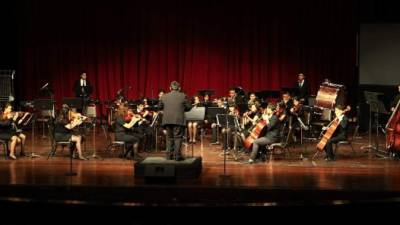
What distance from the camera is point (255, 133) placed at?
50.3 ft

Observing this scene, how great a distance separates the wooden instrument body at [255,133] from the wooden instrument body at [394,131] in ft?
9.20

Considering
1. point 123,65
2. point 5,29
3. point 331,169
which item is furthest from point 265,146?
point 5,29

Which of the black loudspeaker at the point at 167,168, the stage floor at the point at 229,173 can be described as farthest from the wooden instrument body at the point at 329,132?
the black loudspeaker at the point at 167,168

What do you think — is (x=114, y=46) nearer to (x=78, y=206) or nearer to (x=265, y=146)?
(x=265, y=146)

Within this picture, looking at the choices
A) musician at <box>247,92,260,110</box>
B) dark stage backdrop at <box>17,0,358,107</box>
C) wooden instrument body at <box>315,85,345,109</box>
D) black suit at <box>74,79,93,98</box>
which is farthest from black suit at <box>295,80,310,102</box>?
black suit at <box>74,79,93,98</box>

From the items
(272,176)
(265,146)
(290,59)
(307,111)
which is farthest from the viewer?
(290,59)

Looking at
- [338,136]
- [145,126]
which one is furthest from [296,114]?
[145,126]

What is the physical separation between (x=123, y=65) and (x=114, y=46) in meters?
0.72

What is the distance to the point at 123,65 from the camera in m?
23.3

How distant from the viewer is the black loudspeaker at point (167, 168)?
509 inches

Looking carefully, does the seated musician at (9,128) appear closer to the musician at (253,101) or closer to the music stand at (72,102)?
the music stand at (72,102)

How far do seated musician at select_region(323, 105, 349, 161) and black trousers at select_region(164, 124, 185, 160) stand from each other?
3828 mm

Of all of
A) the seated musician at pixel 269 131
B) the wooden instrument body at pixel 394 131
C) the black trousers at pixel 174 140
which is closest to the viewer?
the black trousers at pixel 174 140

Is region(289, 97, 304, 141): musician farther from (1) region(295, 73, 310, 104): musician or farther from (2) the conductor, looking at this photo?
(2) the conductor
